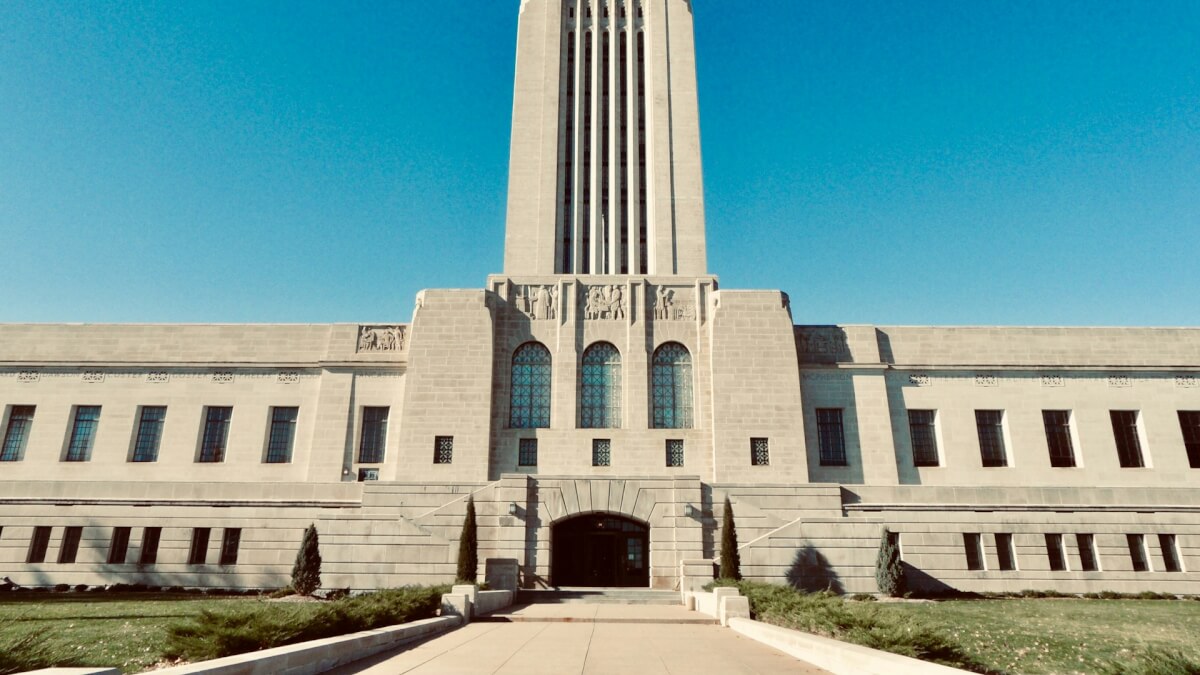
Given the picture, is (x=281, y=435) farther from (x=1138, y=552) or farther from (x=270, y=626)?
(x=1138, y=552)

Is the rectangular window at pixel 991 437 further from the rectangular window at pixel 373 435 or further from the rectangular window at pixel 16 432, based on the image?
the rectangular window at pixel 16 432

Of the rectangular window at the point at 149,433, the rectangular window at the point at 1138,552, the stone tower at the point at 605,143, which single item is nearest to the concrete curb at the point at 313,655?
the rectangular window at the point at 149,433

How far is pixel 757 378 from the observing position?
3484 cm

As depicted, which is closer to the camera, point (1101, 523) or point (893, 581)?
point (893, 581)

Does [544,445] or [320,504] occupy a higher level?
[544,445]

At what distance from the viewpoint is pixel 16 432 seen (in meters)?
35.6

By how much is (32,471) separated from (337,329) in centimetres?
1608

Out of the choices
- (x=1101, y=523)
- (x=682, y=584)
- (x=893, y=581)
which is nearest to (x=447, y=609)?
(x=682, y=584)

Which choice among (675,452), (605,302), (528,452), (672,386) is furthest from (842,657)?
(605,302)

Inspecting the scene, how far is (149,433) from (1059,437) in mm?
46096

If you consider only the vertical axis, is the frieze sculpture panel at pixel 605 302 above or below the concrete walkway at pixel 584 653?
above

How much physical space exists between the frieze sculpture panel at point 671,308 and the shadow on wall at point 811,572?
13.3 meters

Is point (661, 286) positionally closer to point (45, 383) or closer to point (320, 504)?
point (320, 504)

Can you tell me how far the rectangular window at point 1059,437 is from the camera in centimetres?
3519
